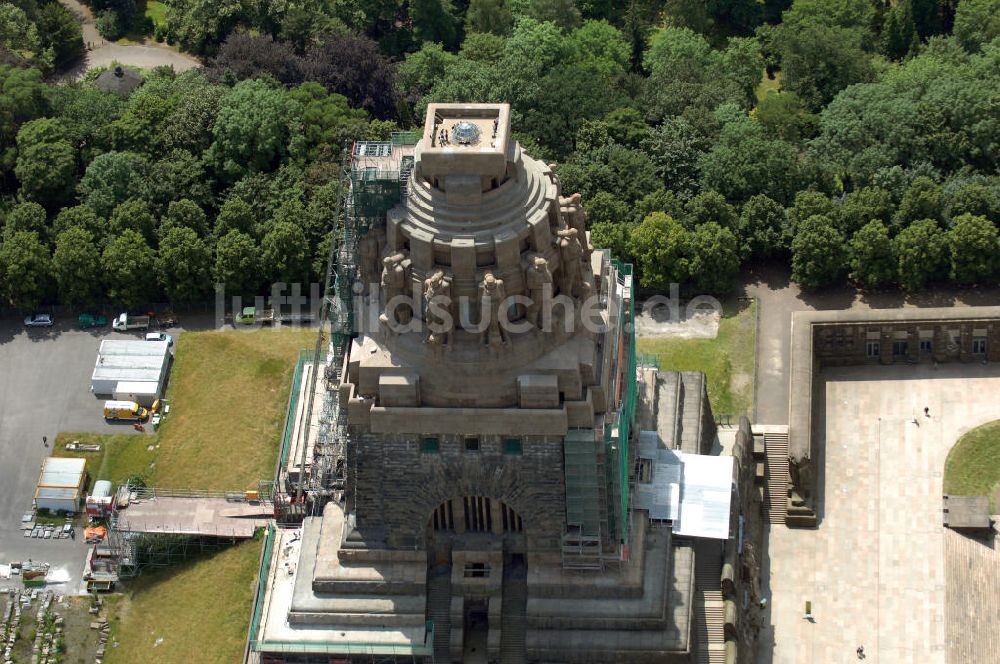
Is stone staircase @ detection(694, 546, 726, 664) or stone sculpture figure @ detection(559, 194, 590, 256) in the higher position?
stone sculpture figure @ detection(559, 194, 590, 256)

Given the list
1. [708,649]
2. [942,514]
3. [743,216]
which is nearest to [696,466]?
[708,649]

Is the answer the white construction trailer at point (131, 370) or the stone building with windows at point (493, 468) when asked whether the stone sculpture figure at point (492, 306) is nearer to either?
the stone building with windows at point (493, 468)

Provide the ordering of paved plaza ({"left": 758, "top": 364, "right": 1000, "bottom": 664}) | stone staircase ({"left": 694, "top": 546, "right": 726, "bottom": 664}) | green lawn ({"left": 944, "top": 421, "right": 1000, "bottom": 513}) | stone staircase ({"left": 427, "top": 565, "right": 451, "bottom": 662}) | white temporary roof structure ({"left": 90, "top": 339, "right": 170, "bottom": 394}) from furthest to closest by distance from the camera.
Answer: white temporary roof structure ({"left": 90, "top": 339, "right": 170, "bottom": 394}) < green lawn ({"left": 944, "top": 421, "right": 1000, "bottom": 513}) < paved plaza ({"left": 758, "top": 364, "right": 1000, "bottom": 664}) < stone staircase ({"left": 694, "top": 546, "right": 726, "bottom": 664}) < stone staircase ({"left": 427, "top": 565, "right": 451, "bottom": 662})

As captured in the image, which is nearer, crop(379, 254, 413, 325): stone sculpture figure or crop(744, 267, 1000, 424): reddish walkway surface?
crop(379, 254, 413, 325): stone sculpture figure

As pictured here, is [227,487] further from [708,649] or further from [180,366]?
[708,649]

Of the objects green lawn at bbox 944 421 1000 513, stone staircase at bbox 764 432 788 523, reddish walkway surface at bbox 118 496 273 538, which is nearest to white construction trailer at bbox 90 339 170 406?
reddish walkway surface at bbox 118 496 273 538

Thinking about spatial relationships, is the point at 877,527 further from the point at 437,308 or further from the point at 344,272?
the point at 344,272

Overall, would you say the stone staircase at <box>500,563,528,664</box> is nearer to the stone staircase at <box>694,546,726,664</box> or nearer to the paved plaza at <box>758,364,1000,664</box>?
the stone staircase at <box>694,546,726,664</box>
